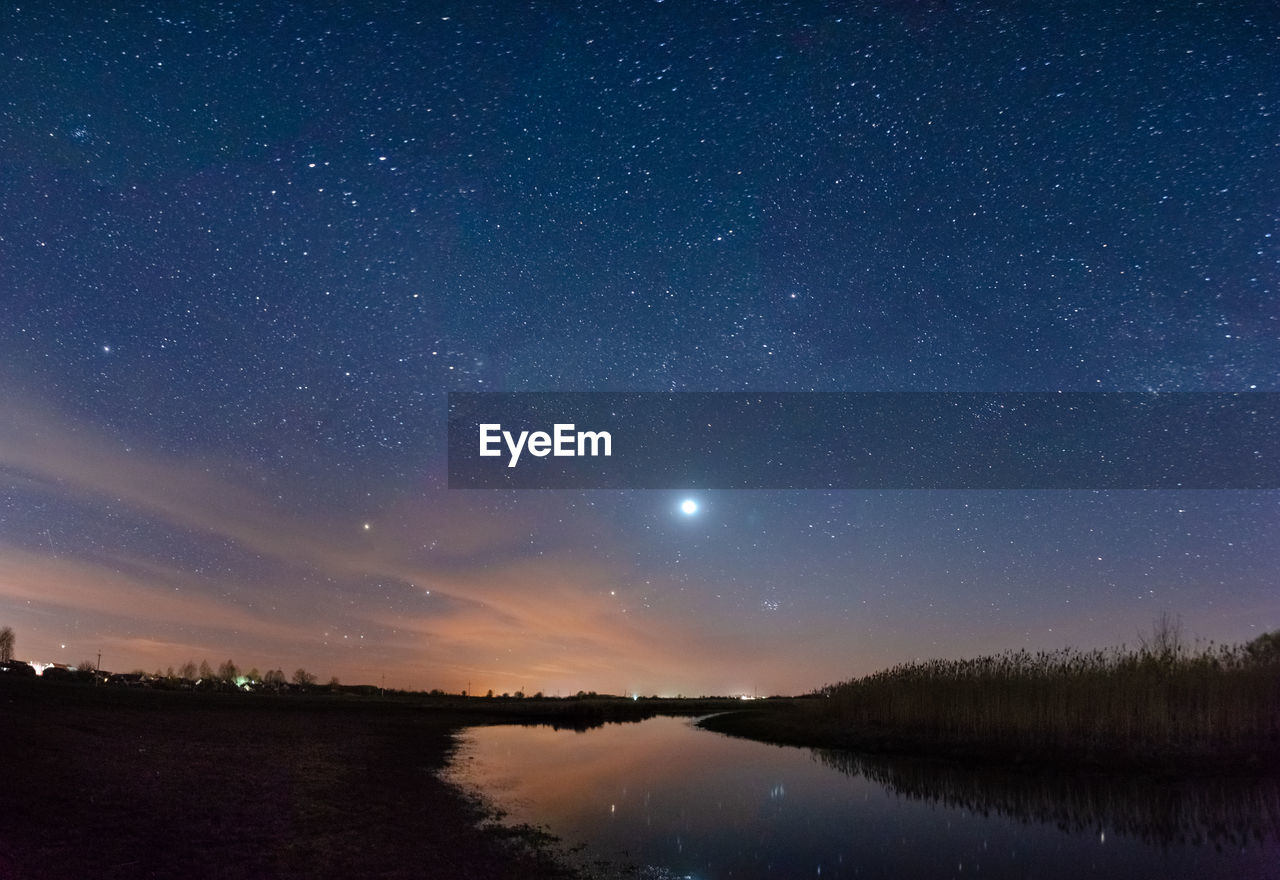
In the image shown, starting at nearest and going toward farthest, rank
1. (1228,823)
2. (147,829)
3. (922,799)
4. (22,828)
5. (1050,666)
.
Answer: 1. (22,828)
2. (147,829)
3. (1228,823)
4. (922,799)
5. (1050,666)

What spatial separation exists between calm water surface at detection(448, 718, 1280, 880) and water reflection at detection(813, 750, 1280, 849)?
6 centimetres

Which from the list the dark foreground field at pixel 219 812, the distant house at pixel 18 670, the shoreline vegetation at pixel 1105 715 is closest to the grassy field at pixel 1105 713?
the shoreline vegetation at pixel 1105 715

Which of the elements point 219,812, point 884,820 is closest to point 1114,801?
point 884,820

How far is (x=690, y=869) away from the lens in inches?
558

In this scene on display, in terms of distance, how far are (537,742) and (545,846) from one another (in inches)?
1239

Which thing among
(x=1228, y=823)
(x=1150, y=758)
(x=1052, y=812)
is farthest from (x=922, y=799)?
(x=1150, y=758)

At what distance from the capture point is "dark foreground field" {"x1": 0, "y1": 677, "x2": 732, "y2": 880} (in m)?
12.0

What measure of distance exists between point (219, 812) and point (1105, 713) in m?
28.7

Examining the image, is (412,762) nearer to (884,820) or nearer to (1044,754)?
(884,820)

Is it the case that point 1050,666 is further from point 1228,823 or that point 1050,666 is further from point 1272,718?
point 1228,823

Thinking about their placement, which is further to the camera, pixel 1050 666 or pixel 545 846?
pixel 1050 666

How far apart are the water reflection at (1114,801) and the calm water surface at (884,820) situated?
0.06 m

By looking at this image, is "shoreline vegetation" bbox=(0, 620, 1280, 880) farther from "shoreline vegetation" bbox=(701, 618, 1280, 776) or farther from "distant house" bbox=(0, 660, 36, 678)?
"distant house" bbox=(0, 660, 36, 678)

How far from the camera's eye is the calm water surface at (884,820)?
1511cm
